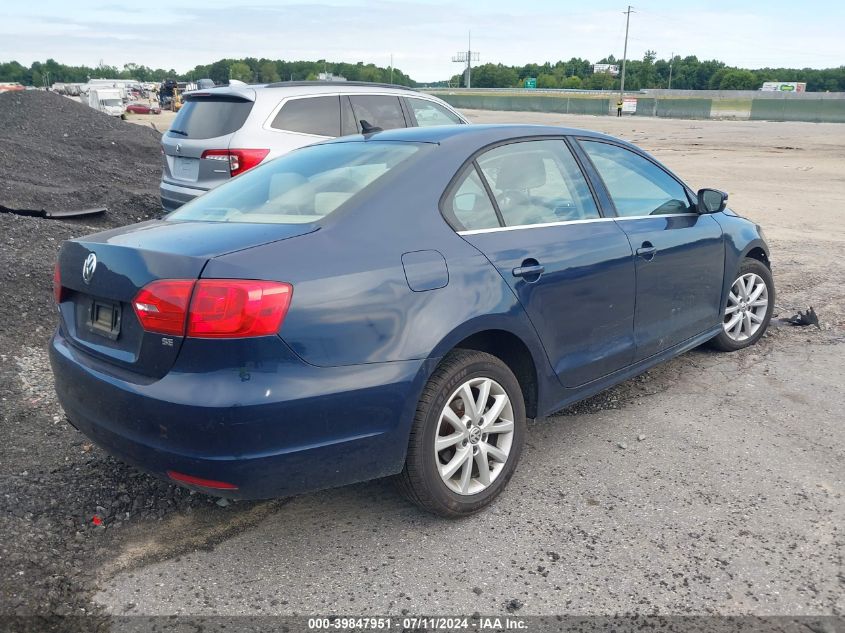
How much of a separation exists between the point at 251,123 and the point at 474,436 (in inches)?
213

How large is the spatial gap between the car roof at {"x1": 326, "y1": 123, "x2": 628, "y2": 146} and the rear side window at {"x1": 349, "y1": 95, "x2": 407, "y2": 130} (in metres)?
4.67

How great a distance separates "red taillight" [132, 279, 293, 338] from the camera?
271 cm

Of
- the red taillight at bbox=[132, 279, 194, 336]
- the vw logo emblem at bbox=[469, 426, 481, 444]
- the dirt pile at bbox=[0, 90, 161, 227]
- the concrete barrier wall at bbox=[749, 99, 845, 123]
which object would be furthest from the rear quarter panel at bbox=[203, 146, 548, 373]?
the concrete barrier wall at bbox=[749, 99, 845, 123]

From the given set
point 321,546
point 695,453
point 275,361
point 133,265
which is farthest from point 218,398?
point 695,453

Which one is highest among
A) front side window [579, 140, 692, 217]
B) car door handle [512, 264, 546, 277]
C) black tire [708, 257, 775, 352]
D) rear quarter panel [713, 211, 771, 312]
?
front side window [579, 140, 692, 217]

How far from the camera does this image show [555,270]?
367cm

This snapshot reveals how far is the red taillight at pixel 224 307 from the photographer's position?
8.89ft

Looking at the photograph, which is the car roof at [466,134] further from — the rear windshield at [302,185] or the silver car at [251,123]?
the silver car at [251,123]

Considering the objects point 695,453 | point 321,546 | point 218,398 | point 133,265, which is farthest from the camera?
point 695,453

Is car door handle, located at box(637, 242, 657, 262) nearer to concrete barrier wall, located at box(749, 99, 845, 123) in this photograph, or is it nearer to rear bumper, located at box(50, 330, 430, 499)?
rear bumper, located at box(50, 330, 430, 499)

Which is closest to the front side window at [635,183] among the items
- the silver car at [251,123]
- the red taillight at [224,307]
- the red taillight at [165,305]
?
the red taillight at [224,307]

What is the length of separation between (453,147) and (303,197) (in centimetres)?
74

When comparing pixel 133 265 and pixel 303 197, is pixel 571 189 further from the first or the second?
pixel 133 265

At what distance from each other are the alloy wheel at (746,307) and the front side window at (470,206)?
2.54m
